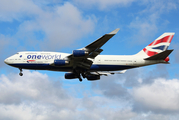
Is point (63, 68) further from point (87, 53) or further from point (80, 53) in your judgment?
point (87, 53)

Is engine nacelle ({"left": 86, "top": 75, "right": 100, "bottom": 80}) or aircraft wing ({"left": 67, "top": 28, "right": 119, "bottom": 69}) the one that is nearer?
aircraft wing ({"left": 67, "top": 28, "right": 119, "bottom": 69})

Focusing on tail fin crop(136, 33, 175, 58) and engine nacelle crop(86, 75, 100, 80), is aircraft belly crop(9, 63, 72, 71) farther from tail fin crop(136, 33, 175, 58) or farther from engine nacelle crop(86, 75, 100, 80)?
tail fin crop(136, 33, 175, 58)

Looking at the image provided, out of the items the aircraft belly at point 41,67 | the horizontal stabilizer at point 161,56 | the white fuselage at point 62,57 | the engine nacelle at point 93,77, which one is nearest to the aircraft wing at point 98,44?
the white fuselage at point 62,57

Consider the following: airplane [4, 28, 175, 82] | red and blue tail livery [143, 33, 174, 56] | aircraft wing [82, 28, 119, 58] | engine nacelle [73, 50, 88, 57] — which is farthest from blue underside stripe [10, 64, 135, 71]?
red and blue tail livery [143, 33, 174, 56]

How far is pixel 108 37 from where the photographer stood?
33.0 metres

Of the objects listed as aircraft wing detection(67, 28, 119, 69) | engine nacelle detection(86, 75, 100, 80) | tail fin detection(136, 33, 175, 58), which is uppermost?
tail fin detection(136, 33, 175, 58)

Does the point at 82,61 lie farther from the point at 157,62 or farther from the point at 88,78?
the point at 157,62

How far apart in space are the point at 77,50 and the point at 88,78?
11.5 meters

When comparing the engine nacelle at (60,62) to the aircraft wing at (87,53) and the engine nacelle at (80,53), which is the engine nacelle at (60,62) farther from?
the engine nacelle at (80,53)

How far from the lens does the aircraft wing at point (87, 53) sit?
33.5 meters

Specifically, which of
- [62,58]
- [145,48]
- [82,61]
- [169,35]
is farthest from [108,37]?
[169,35]

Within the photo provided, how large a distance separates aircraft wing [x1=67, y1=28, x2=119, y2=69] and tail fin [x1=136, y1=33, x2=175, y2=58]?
37.0 feet

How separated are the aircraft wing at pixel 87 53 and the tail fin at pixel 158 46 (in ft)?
37.0

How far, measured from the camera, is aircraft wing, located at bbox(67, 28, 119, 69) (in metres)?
33.5
